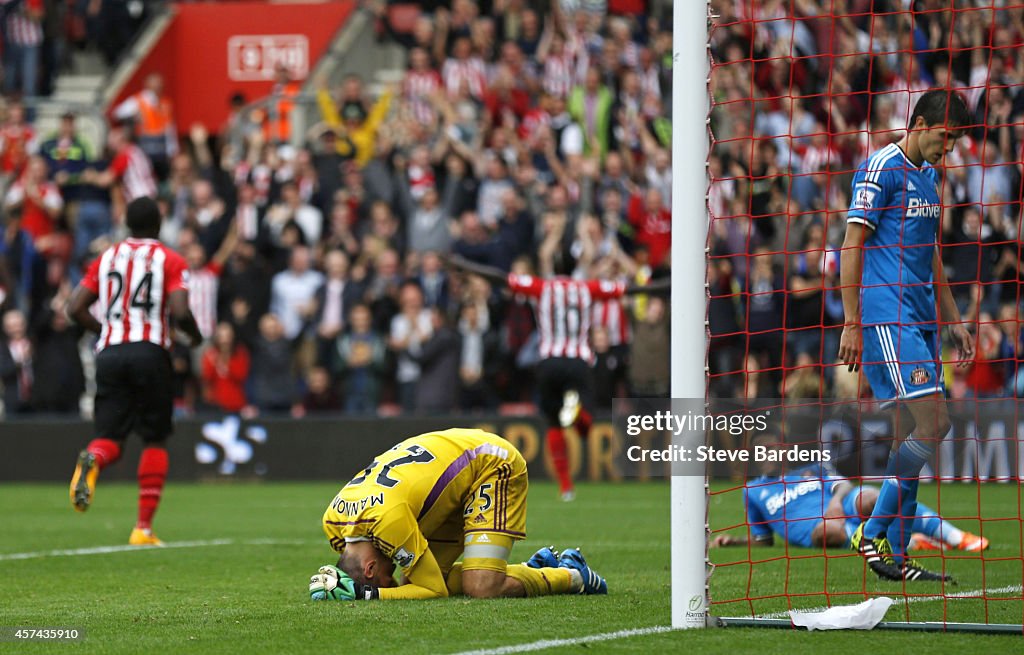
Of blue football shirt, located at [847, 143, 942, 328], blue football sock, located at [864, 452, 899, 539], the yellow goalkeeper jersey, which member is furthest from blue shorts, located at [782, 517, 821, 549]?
the yellow goalkeeper jersey

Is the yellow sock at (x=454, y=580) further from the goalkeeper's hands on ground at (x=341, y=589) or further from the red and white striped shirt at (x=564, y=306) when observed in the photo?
the red and white striped shirt at (x=564, y=306)

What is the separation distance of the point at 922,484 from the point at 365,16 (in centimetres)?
1213

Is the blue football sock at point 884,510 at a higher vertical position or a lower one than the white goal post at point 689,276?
lower

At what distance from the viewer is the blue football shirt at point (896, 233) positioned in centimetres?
762

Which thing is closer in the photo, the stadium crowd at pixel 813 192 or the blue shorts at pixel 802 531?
the blue shorts at pixel 802 531

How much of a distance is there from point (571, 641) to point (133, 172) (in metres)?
15.3

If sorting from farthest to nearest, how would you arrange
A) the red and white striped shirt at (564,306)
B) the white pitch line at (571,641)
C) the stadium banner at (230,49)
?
the stadium banner at (230,49) → the red and white striped shirt at (564,306) → the white pitch line at (571,641)

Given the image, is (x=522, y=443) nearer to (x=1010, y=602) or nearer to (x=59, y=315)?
(x=59, y=315)

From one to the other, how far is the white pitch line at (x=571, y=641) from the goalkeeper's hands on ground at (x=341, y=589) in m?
1.40

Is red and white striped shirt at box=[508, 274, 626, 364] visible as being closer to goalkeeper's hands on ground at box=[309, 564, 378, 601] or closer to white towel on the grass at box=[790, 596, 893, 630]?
goalkeeper's hands on ground at box=[309, 564, 378, 601]

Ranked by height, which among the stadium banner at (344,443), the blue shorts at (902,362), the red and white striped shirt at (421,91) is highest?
the red and white striped shirt at (421,91)

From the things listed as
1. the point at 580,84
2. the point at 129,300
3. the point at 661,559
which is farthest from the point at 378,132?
the point at 661,559

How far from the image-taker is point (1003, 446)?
1540 cm

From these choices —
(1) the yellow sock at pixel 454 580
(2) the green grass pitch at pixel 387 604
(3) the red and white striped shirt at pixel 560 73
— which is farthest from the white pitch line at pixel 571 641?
(3) the red and white striped shirt at pixel 560 73
